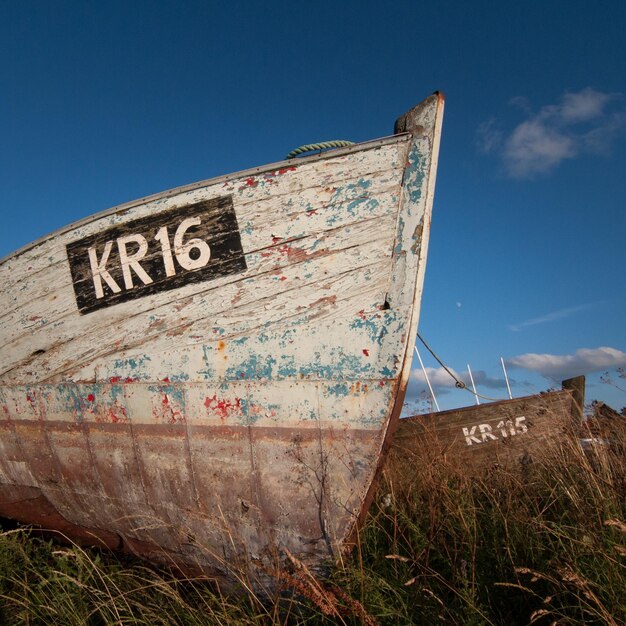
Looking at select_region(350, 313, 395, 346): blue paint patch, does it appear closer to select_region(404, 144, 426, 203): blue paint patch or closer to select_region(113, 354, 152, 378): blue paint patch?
select_region(404, 144, 426, 203): blue paint patch

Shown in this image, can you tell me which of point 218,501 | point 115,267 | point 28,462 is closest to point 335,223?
point 115,267

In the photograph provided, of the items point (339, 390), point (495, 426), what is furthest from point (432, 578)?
point (495, 426)

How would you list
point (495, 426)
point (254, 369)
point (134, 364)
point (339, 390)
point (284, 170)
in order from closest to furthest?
point (339, 390)
point (254, 369)
point (284, 170)
point (134, 364)
point (495, 426)

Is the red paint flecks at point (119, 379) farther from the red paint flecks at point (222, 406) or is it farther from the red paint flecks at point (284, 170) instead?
the red paint flecks at point (284, 170)

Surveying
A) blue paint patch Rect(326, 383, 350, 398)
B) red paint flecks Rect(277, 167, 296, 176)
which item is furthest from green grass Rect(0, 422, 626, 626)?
red paint flecks Rect(277, 167, 296, 176)

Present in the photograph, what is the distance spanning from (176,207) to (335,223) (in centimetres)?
104

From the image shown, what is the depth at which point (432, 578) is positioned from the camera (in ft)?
8.75

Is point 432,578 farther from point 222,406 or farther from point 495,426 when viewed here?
point 495,426

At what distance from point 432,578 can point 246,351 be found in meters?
1.66

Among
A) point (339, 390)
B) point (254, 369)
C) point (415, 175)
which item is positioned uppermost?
point (415, 175)

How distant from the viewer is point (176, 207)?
302 cm

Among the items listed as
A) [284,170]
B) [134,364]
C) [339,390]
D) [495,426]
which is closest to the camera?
[339,390]

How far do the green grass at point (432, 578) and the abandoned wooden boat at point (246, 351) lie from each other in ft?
0.81

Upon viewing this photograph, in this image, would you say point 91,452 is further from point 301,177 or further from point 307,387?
point 301,177
